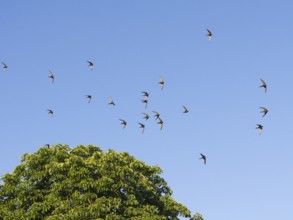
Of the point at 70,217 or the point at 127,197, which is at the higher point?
the point at 127,197

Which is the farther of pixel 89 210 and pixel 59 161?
pixel 59 161

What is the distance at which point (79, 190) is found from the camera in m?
33.9

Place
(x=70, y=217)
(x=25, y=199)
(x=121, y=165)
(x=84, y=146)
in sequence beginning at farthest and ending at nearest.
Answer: (x=84, y=146) < (x=121, y=165) < (x=25, y=199) < (x=70, y=217)

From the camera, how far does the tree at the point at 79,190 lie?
108 ft

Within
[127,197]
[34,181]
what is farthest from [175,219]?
[34,181]

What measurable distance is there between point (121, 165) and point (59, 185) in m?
5.03

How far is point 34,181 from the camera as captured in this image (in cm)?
3569

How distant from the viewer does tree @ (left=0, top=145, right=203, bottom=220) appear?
32.9 metres

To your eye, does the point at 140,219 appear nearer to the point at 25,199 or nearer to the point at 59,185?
the point at 59,185

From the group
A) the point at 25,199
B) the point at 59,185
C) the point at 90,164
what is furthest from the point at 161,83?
the point at 25,199

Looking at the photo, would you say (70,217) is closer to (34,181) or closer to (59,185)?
(59,185)

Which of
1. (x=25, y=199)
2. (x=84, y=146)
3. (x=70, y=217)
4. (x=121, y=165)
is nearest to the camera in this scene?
(x=70, y=217)

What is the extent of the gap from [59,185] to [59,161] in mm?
2937

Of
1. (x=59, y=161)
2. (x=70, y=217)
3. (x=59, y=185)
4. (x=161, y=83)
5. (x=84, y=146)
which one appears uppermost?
(x=161, y=83)
